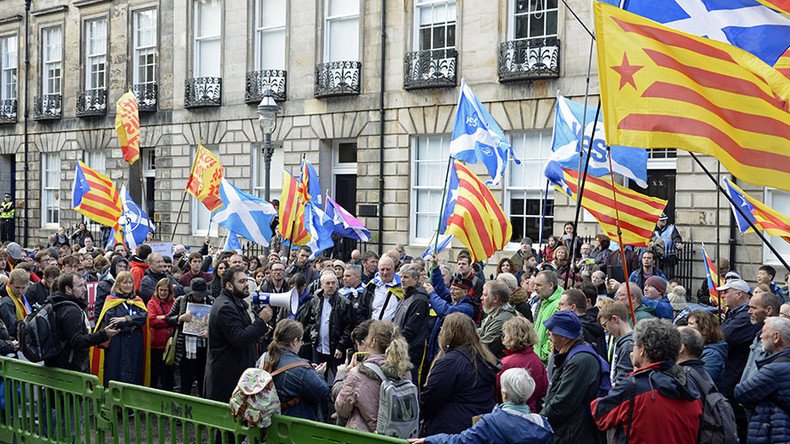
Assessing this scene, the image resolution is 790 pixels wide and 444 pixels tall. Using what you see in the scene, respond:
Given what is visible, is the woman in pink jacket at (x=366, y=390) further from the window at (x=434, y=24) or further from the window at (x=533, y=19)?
the window at (x=434, y=24)

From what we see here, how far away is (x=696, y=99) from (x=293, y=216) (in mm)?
10475

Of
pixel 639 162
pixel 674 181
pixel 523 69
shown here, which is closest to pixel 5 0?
pixel 523 69

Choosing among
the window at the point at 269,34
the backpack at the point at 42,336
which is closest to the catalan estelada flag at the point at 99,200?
the backpack at the point at 42,336

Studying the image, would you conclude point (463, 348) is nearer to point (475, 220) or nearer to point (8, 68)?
point (475, 220)

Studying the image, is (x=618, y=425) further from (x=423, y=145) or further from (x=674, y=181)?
(x=423, y=145)

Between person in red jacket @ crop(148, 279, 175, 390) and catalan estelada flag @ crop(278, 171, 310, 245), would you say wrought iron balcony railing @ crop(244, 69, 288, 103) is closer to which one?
catalan estelada flag @ crop(278, 171, 310, 245)

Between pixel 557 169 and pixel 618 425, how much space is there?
8251 mm

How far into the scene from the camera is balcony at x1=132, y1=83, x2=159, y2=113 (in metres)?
28.5

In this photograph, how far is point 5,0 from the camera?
3478cm

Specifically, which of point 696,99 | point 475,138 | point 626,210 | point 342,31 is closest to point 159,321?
point 626,210

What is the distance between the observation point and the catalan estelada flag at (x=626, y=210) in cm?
1000

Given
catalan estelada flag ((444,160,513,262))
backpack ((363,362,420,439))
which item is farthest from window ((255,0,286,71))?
backpack ((363,362,420,439))

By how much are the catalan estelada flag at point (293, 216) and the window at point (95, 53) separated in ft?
55.8

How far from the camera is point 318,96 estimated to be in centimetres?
2397
